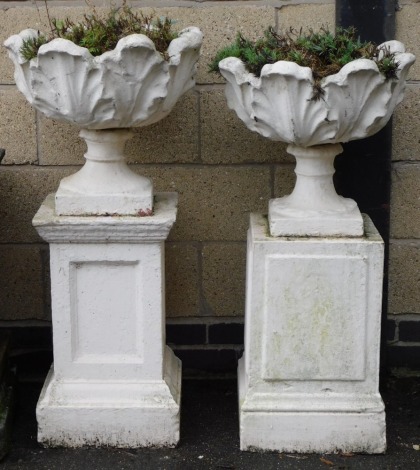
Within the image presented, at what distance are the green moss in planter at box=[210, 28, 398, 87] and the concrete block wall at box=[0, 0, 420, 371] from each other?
0.40 meters

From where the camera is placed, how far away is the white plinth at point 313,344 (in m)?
2.88

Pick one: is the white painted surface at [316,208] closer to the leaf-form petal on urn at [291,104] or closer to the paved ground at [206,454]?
the leaf-form petal on urn at [291,104]

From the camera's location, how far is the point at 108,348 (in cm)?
303

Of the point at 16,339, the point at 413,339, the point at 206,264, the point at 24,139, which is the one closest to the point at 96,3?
the point at 24,139

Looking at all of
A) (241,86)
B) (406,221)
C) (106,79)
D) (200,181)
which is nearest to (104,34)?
(106,79)

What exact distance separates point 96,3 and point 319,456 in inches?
67.2

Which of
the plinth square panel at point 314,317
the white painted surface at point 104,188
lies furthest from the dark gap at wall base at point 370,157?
the white painted surface at point 104,188

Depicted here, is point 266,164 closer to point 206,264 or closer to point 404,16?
point 206,264

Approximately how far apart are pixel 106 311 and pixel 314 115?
3.03ft

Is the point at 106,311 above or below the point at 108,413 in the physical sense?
above

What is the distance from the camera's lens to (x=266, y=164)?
3371 mm

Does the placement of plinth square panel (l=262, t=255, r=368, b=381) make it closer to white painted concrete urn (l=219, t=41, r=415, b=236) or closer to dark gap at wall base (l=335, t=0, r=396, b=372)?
white painted concrete urn (l=219, t=41, r=415, b=236)

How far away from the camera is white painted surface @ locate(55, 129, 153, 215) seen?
2891 mm

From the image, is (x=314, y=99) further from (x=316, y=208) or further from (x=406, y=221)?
(x=406, y=221)
